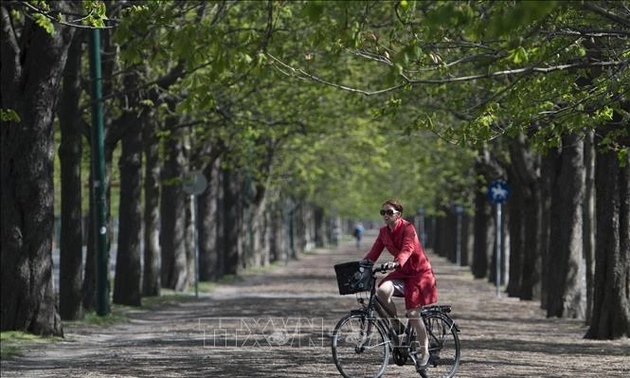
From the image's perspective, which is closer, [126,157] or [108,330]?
[108,330]

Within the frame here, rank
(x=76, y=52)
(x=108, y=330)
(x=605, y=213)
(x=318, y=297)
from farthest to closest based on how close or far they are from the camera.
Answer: (x=318, y=297), (x=76, y=52), (x=108, y=330), (x=605, y=213)

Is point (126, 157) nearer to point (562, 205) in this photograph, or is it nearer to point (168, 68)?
point (168, 68)

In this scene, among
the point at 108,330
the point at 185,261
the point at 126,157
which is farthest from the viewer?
the point at 185,261

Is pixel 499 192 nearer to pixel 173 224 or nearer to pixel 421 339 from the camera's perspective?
pixel 173 224

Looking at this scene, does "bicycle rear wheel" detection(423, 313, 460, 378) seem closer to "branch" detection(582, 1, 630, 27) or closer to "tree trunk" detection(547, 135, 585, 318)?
"branch" detection(582, 1, 630, 27)

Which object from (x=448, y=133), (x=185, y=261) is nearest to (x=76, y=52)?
(x=448, y=133)

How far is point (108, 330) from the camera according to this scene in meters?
22.1

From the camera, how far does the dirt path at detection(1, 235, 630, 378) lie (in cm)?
1496

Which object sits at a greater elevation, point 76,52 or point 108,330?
point 76,52

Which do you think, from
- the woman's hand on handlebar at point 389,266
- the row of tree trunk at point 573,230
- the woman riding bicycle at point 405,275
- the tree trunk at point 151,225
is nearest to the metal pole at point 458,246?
the row of tree trunk at point 573,230

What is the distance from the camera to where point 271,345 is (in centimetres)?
1828

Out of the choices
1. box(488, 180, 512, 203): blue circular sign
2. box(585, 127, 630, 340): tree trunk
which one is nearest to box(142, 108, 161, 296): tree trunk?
box(488, 180, 512, 203): blue circular sign

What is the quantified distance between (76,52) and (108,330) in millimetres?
4803

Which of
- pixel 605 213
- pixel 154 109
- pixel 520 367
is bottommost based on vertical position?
pixel 520 367
